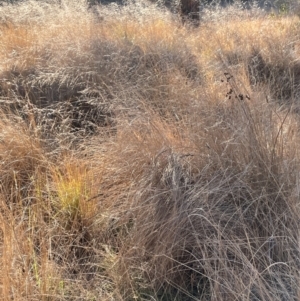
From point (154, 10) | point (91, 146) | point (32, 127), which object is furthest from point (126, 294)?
point (154, 10)

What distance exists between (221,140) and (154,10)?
4.16 metres

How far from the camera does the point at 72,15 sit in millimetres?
5117

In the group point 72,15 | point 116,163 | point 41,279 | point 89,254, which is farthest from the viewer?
point 72,15

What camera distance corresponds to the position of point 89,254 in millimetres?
2107

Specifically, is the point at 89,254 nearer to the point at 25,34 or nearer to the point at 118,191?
the point at 118,191

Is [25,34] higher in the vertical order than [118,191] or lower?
higher

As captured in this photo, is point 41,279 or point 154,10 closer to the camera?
point 41,279

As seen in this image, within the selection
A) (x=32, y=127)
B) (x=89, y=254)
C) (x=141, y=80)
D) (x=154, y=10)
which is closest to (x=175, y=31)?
(x=154, y=10)

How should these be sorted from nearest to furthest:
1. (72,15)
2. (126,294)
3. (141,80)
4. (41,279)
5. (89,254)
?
(41,279)
(126,294)
(89,254)
(141,80)
(72,15)

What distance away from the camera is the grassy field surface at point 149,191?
179cm

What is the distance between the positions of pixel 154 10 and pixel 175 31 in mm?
975

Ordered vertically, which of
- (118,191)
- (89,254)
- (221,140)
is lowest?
(89,254)

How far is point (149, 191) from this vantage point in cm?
218

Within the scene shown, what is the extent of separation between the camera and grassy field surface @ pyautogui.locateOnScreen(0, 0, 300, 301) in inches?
70.6
